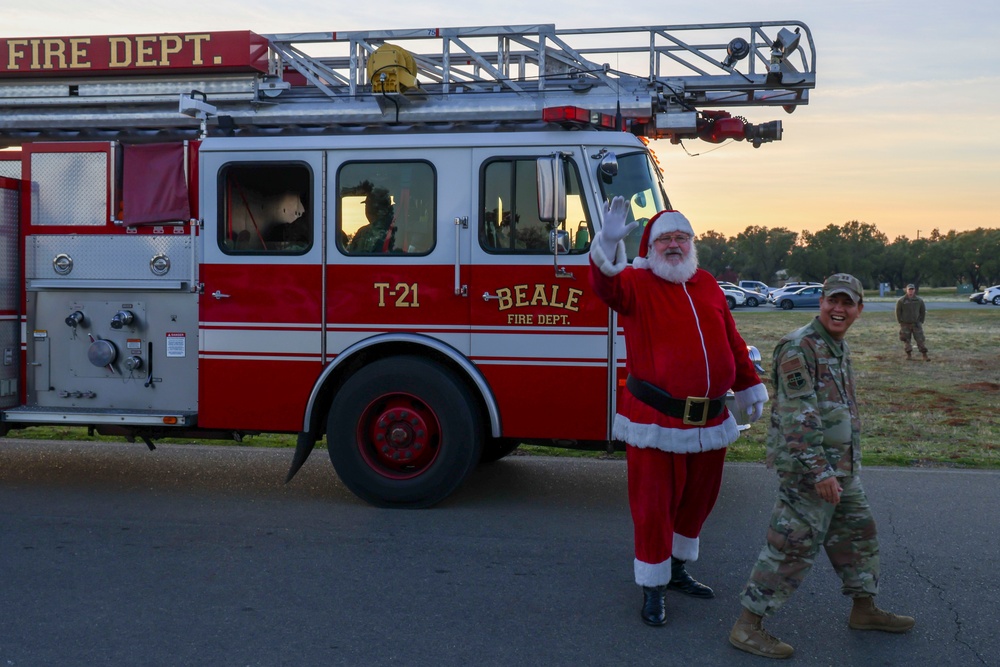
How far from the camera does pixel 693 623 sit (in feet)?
15.4

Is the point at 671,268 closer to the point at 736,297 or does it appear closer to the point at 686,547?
the point at 686,547

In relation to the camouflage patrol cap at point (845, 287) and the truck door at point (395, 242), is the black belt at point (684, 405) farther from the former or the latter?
the truck door at point (395, 242)

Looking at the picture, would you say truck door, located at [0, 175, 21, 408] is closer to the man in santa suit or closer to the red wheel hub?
the red wheel hub

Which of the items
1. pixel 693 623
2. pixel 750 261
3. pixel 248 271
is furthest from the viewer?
pixel 750 261

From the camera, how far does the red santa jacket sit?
180 inches

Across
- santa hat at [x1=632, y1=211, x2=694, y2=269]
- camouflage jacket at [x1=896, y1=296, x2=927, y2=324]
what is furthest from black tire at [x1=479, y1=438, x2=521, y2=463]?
camouflage jacket at [x1=896, y1=296, x2=927, y2=324]

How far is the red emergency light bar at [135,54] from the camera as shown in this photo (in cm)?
725

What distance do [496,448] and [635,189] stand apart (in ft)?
7.78

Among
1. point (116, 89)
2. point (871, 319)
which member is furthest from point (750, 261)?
point (116, 89)

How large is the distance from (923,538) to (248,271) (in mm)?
4592

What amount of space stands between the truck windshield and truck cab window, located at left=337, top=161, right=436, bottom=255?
3.93ft

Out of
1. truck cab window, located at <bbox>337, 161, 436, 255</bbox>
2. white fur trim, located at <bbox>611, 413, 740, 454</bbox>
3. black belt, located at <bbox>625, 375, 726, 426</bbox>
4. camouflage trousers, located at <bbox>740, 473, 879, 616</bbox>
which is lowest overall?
camouflage trousers, located at <bbox>740, 473, 879, 616</bbox>

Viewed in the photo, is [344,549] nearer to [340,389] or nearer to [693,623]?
[340,389]

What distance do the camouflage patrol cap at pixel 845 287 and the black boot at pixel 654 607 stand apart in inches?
60.3
